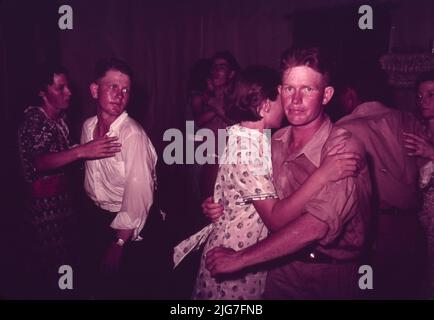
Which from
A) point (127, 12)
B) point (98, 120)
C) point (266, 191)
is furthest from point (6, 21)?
point (266, 191)

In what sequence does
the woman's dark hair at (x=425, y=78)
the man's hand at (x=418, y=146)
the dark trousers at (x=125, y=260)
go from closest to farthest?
the dark trousers at (x=125, y=260), the man's hand at (x=418, y=146), the woman's dark hair at (x=425, y=78)

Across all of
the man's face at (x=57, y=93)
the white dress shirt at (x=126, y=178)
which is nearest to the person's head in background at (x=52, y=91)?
the man's face at (x=57, y=93)

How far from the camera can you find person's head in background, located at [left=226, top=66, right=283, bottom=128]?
1626 mm

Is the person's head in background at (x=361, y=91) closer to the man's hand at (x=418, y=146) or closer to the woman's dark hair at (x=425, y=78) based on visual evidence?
the woman's dark hair at (x=425, y=78)

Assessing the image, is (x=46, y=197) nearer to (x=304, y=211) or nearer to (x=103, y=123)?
(x=103, y=123)

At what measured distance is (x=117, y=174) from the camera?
202 centimetres

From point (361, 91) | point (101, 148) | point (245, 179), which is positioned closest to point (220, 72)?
point (361, 91)

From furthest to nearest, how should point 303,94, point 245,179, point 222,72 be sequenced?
1. point 222,72
2. point 303,94
3. point 245,179

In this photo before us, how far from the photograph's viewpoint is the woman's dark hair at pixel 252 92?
1.62 metres

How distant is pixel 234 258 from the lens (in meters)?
1.50

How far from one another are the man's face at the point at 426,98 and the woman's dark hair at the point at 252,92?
1175 mm

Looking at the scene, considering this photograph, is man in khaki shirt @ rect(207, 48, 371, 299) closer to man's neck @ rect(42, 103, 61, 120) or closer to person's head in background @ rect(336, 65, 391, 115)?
person's head in background @ rect(336, 65, 391, 115)

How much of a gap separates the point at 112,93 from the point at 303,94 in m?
1.05
